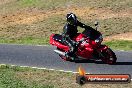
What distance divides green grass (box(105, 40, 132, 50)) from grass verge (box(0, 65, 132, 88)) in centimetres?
645

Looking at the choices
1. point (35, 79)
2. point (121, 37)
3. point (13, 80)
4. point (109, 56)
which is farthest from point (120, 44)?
point (13, 80)

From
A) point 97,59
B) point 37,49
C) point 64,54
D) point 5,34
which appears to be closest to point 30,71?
point 64,54

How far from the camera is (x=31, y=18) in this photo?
3291cm

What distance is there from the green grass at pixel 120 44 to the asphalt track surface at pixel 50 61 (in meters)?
1.31

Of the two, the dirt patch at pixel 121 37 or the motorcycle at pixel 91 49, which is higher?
the motorcycle at pixel 91 49

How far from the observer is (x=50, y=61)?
19000mm

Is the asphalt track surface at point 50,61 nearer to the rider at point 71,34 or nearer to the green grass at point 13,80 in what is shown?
the rider at point 71,34

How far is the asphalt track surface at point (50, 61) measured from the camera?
17.6 metres

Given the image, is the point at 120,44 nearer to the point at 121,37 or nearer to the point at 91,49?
the point at 121,37

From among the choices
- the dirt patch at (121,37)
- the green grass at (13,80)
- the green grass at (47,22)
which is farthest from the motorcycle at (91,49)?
the dirt patch at (121,37)

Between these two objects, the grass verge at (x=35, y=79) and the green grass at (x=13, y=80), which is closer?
the green grass at (x=13, y=80)

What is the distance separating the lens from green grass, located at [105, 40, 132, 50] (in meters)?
22.3

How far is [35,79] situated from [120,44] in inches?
344

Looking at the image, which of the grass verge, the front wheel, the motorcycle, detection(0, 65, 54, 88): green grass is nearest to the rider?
the motorcycle
